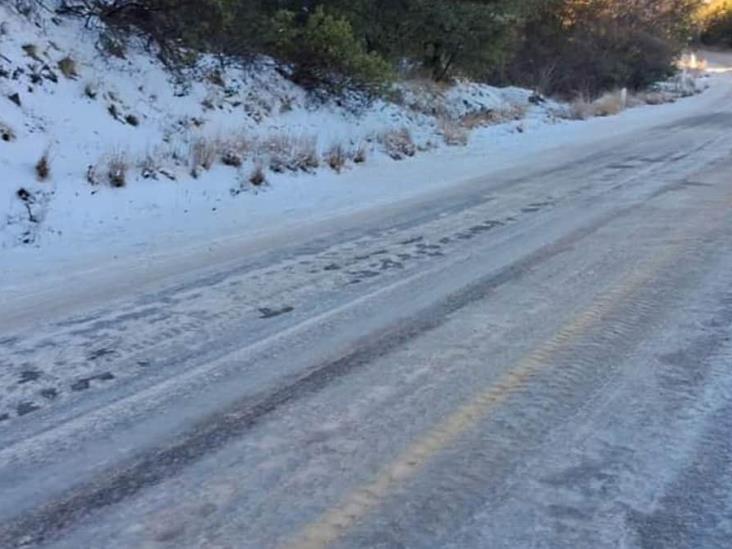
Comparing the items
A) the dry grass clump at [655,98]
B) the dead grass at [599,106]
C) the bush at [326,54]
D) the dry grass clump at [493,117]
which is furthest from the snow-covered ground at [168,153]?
the dry grass clump at [655,98]

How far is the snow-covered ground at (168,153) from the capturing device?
8.14 metres

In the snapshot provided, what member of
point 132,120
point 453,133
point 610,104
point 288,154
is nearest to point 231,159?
point 288,154

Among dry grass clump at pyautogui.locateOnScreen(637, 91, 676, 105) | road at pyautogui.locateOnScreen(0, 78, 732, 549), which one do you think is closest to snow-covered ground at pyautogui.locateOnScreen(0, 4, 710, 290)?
road at pyautogui.locateOnScreen(0, 78, 732, 549)

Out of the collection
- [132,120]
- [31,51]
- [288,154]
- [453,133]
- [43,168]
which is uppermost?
[31,51]

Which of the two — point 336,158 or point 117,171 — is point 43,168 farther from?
point 336,158

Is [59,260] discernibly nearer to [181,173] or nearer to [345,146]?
[181,173]

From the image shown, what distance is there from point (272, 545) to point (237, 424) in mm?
999

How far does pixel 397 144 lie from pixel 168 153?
502 centimetres

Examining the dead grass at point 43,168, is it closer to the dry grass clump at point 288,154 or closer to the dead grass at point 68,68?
the dead grass at point 68,68

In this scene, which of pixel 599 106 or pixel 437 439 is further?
pixel 599 106

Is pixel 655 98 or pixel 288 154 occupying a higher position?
pixel 288 154

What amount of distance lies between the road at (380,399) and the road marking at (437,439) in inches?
0.4

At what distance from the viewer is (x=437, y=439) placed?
3646 millimetres

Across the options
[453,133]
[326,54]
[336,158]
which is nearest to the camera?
[336,158]
